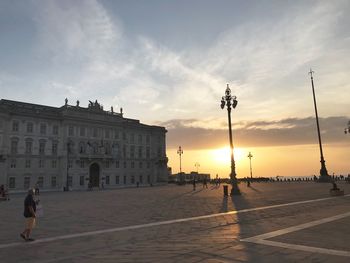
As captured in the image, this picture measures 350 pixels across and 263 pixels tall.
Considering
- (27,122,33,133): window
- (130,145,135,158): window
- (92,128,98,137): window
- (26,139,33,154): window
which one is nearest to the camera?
(26,139,33,154): window

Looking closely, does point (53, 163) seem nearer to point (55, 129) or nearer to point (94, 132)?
point (55, 129)

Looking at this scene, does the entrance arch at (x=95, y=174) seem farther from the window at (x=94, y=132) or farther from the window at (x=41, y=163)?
the window at (x=41, y=163)

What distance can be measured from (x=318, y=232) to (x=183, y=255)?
4.87 meters

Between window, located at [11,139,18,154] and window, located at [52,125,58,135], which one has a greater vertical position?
window, located at [52,125,58,135]

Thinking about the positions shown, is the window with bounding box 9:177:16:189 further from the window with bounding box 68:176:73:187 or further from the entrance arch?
the entrance arch

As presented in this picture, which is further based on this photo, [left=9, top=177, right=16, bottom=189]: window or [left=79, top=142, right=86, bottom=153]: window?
[left=79, top=142, right=86, bottom=153]: window

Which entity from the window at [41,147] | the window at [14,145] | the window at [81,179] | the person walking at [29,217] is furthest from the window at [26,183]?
the person walking at [29,217]

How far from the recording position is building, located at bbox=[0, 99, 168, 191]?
178 ft

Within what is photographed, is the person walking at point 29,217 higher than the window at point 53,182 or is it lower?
lower

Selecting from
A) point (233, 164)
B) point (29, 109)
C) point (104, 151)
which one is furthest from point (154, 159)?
point (233, 164)

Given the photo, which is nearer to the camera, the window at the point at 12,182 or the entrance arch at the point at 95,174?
the window at the point at 12,182

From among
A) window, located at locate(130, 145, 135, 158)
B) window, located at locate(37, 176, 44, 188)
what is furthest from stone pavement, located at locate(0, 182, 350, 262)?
window, located at locate(130, 145, 135, 158)

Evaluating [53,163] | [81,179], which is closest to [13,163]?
[53,163]

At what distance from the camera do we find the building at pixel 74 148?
54.2m
